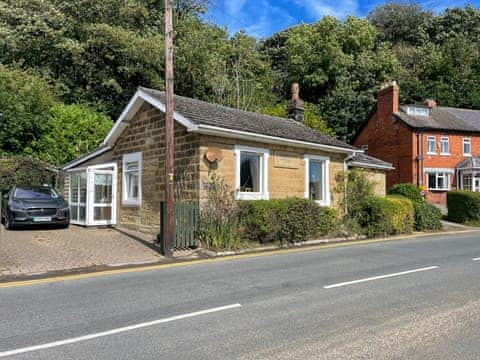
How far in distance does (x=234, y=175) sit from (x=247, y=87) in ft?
77.1

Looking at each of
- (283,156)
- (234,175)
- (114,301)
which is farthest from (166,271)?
(283,156)

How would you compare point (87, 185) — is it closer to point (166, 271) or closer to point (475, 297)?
point (166, 271)

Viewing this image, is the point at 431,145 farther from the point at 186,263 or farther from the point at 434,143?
the point at 186,263

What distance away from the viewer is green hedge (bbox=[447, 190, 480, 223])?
21719 millimetres

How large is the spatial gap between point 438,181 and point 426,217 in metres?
19.0

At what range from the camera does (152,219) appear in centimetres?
1415

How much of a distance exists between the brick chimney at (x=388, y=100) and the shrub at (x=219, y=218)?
2742 centimetres

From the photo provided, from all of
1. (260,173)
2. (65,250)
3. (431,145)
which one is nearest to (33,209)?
(65,250)

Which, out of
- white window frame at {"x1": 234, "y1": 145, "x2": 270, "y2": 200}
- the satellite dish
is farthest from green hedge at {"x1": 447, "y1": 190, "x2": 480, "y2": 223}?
the satellite dish

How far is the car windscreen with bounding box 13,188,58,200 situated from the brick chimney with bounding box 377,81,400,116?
29.5 meters

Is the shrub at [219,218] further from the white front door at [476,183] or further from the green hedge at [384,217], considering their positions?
the white front door at [476,183]

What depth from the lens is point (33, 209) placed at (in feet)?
45.6

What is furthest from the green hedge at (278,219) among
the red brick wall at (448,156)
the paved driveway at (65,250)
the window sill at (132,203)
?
the red brick wall at (448,156)

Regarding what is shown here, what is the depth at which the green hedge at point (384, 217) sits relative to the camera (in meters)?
15.7
